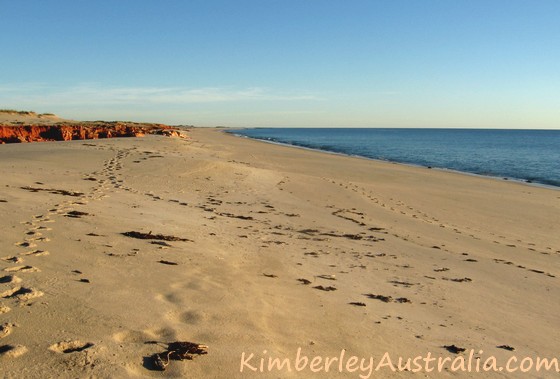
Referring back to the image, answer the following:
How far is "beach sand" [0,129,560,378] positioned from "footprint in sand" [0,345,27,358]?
0.01 metres

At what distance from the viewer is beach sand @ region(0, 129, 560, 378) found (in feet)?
13.7

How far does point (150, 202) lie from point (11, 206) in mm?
3654

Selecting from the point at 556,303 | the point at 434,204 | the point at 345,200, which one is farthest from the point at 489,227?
the point at 556,303

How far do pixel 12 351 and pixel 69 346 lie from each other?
423mm

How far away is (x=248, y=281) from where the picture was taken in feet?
21.1

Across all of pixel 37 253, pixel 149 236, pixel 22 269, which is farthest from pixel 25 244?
pixel 149 236

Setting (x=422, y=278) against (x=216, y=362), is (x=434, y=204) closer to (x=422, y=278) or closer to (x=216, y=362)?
(x=422, y=278)

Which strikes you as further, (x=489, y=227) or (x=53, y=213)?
(x=489, y=227)

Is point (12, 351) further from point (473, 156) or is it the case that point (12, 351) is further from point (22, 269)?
point (473, 156)

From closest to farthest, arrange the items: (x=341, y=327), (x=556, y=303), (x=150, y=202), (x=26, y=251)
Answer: (x=341, y=327)
(x=26, y=251)
(x=556, y=303)
(x=150, y=202)

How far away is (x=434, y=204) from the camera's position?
16984 millimetres

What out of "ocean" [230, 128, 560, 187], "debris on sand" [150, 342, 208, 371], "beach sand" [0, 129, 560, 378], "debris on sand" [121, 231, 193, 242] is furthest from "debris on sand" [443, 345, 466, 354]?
"ocean" [230, 128, 560, 187]

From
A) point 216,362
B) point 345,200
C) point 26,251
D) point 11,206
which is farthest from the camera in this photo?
point 345,200

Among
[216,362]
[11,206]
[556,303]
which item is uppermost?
[11,206]
